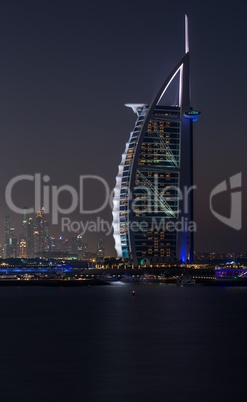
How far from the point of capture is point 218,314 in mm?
76375

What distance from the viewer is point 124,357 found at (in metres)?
44.4

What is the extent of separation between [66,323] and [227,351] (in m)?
22.8

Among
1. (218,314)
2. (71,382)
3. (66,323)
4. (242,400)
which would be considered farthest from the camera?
(218,314)

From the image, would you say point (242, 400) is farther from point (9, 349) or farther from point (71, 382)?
point (9, 349)

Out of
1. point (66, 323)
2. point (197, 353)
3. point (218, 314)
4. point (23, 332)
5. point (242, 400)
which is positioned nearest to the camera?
point (242, 400)

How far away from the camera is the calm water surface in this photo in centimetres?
3388

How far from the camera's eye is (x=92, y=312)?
8000 cm

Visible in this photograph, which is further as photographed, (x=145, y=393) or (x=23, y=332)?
(x=23, y=332)

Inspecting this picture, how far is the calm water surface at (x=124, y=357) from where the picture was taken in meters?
33.9

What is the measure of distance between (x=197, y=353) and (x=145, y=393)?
12.6 m

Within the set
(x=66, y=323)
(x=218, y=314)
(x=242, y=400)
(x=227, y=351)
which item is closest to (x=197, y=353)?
(x=227, y=351)

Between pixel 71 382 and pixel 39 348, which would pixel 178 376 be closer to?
pixel 71 382

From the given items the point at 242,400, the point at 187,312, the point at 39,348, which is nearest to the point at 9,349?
the point at 39,348

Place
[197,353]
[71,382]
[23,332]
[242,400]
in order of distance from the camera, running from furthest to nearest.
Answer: [23,332], [197,353], [71,382], [242,400]
